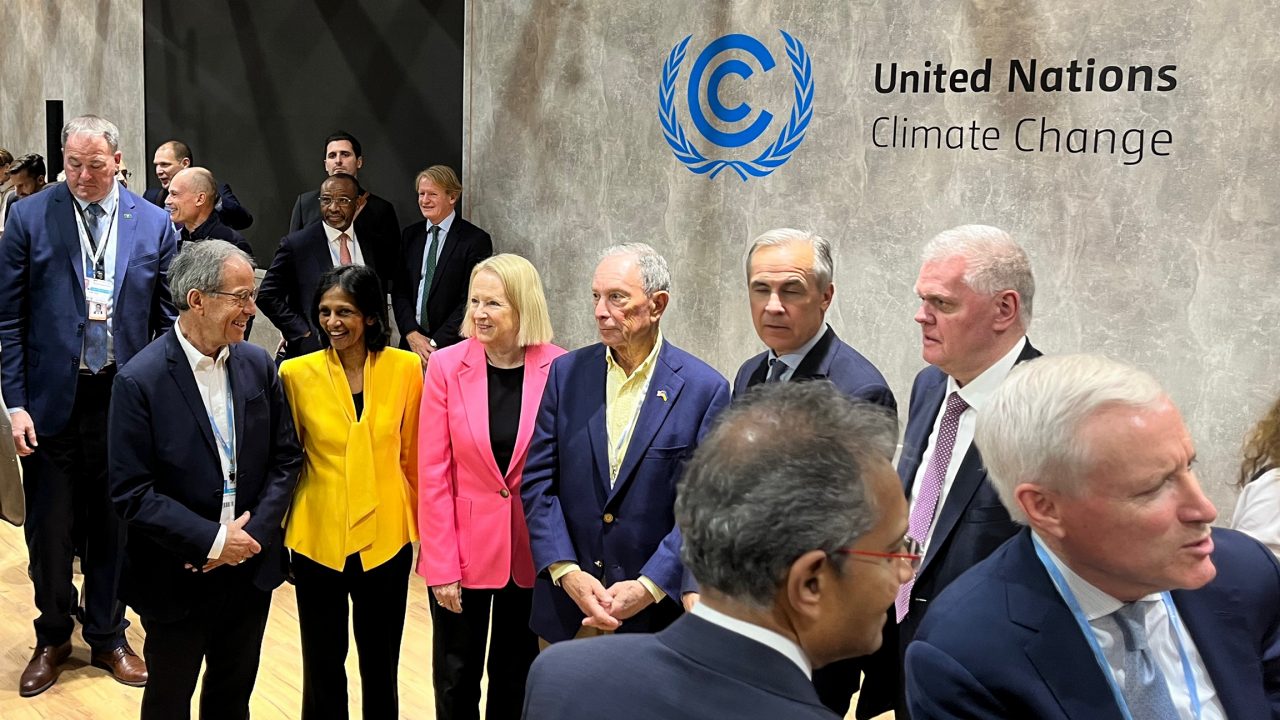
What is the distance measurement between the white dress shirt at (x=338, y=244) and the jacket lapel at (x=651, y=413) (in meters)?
3.26

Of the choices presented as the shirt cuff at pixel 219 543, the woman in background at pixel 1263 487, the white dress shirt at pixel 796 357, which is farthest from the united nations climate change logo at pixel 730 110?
the shirt cuff at pixel 219 543

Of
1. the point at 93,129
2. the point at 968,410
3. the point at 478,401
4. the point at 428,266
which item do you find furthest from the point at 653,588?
the point at 428,266

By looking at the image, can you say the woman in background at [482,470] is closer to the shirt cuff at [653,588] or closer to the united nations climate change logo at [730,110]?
the shirt cuff at [653,588]

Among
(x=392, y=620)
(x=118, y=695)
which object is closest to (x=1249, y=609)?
(x=392, y=620)

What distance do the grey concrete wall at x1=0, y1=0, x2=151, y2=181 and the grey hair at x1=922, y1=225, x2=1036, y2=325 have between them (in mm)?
8905

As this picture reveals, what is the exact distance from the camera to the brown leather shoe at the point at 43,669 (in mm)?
4688

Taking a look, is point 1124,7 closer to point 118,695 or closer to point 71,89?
point 118,695

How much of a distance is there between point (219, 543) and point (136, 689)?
1.71 m

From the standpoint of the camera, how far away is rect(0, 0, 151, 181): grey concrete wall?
413 inches

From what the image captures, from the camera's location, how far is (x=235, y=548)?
11.3 ft

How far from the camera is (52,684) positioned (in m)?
4.75

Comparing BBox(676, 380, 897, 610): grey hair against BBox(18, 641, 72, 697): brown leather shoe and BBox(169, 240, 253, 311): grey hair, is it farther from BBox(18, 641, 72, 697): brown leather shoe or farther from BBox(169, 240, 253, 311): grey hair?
BBox(18, 641, 72, 697): brown leather shoe

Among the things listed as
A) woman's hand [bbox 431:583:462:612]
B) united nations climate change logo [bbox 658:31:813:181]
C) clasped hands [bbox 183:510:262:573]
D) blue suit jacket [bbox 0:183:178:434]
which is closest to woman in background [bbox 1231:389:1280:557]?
woman's hand [bbox 431:583:462:612]

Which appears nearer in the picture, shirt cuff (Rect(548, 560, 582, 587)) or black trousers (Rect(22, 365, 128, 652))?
shirt cuff (Rect(548, 560, 582, 587))
